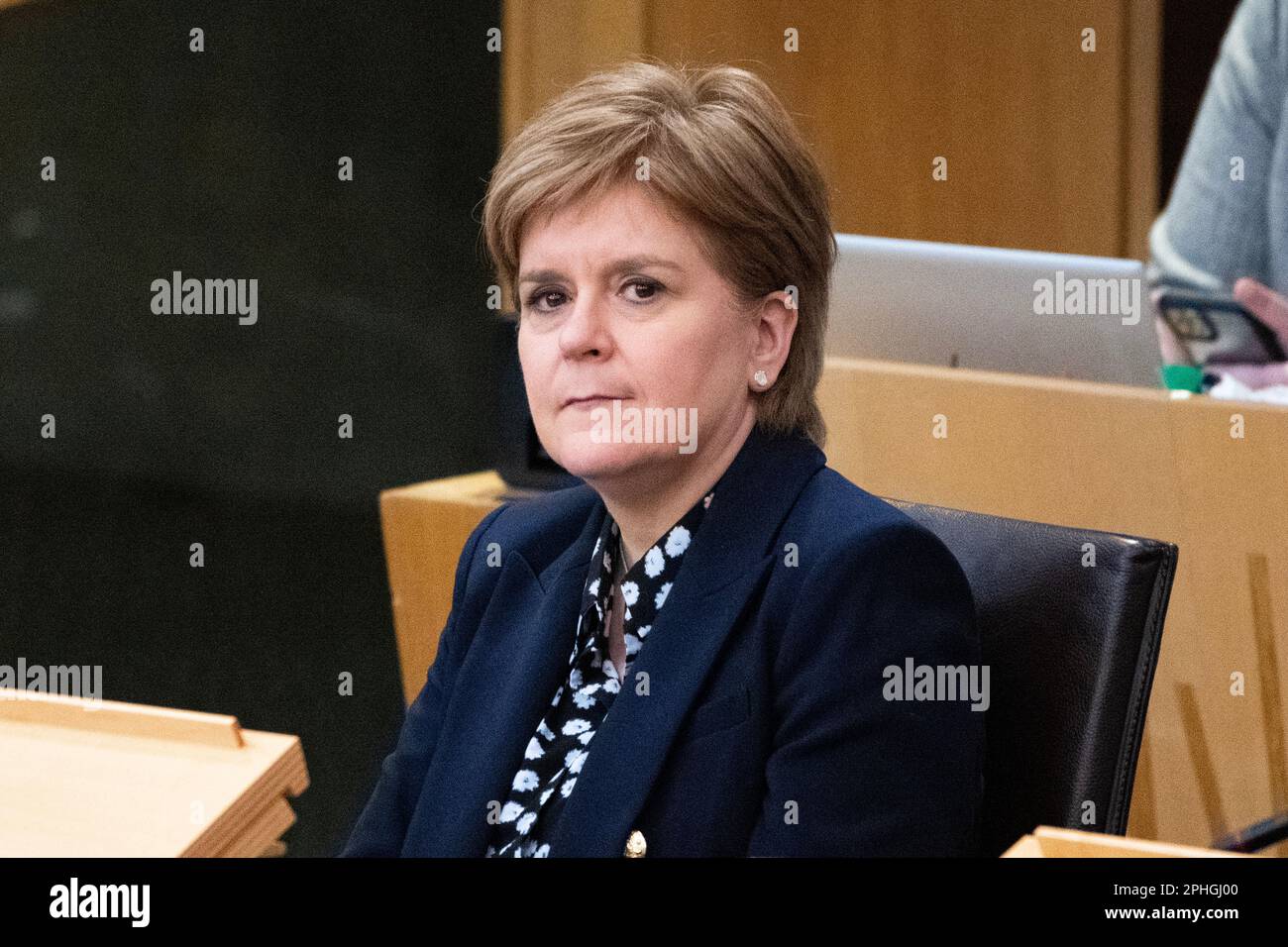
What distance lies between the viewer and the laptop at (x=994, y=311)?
2.13 meters

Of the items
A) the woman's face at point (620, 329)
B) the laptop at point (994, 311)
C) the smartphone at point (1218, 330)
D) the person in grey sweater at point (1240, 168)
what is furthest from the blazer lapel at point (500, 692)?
the person in grey sweater at point (1240, 168)

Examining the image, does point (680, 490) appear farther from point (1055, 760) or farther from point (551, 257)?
point (1055, 760)

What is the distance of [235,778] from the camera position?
953 millimetres

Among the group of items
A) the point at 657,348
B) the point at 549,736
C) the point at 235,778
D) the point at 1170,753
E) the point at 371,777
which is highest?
the point at 657,348

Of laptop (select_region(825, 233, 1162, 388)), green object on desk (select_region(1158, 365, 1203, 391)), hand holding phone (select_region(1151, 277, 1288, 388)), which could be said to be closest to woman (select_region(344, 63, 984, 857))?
laptop (select_region(825, 233, 1162, 388))

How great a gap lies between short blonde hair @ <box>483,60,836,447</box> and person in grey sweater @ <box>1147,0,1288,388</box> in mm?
2005

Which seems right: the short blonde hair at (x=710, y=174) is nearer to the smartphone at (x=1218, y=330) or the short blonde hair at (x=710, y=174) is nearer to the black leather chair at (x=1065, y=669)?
the black leather chair at (x=1065, y=669)

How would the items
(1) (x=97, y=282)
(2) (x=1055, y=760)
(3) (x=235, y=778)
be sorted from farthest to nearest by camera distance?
(1) (x=97, y=282), (2) (x=1055, y=760), (3) (x=235, y=778)

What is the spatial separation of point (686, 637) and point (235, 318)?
10.5ft

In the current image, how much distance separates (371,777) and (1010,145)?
7.71ft

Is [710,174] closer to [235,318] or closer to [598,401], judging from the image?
[598,401]

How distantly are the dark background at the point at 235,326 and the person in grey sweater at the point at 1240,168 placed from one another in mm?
1757

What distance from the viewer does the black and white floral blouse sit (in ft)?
4.21
